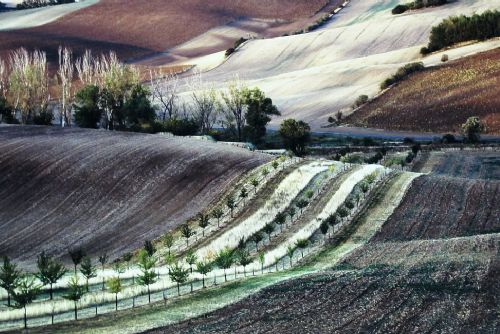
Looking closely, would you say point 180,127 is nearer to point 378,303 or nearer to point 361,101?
point 361,101

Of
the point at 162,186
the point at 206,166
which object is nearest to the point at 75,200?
the point at 162,186

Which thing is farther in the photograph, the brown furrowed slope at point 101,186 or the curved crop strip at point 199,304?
the brown furrowed slope at point 101,186

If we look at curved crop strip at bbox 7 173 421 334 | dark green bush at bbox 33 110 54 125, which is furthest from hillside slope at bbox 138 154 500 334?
dark green bush at bbox 33 110 54 125

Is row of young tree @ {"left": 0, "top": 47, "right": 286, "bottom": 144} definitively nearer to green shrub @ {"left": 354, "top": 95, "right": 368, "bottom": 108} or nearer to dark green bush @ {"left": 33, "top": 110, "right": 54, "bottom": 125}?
dark green bush @ {"left": 33, "top": 110, "right": 54, "bottom": 125}

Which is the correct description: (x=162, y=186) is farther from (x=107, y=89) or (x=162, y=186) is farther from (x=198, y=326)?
(x=107, y=89)

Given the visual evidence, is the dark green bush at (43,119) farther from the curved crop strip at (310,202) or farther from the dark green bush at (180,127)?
the curved crop strip at (310,202)

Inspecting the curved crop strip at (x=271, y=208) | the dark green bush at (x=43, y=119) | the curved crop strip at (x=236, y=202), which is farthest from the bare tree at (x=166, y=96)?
the curved crop strip at (x=271, y=208)
